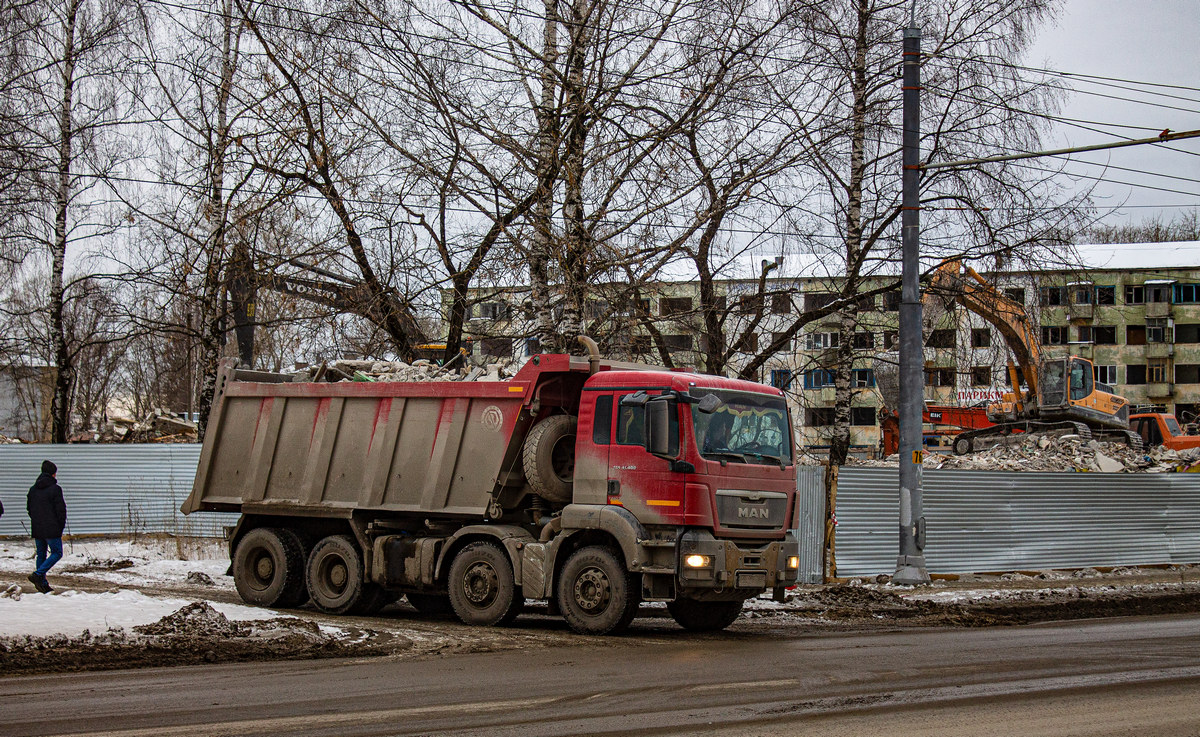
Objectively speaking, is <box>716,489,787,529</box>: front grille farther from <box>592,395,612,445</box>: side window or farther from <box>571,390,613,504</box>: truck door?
<box>592,395,612,445</box>: side window

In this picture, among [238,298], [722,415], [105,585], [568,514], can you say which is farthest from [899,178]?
[105,585]

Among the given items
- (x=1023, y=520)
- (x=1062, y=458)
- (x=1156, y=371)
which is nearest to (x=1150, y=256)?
(x=1156, y=371)

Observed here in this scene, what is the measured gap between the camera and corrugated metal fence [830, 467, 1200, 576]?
18578 mm

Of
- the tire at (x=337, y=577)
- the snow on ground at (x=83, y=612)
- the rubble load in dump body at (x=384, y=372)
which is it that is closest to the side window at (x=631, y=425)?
the rubble load in dump body at (x=384, y=372)

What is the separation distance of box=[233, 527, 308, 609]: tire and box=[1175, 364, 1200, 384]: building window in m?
65.2

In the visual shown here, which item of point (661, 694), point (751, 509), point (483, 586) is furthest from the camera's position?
point (483, 586)

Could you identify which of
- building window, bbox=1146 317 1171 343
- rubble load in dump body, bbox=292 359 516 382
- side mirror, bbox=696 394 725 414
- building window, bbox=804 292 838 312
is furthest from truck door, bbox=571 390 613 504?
building window, bbox=1146 317 1171 343

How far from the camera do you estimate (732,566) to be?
1181 cm

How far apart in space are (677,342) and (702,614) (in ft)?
22.9

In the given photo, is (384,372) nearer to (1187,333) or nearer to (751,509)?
(751,509)

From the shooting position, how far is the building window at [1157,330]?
6588 centimetres

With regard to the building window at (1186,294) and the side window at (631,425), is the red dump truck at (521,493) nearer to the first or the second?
the side window at (631,425)

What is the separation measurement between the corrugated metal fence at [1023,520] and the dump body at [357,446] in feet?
23.0

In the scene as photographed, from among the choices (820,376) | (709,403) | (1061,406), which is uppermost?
(820,376)
